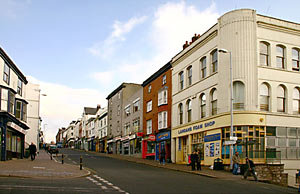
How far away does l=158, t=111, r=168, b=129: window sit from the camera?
43.9 m

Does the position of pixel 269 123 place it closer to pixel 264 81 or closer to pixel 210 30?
pixel 264 81

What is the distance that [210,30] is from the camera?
33.5m

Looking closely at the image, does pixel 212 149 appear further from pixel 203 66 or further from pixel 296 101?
pixel 296 101

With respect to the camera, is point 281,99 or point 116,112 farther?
point 116,112

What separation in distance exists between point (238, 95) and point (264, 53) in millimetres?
4160

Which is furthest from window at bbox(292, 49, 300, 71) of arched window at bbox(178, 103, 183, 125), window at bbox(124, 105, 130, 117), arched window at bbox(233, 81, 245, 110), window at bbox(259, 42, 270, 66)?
window at bbox(124, 105, 130, 117)

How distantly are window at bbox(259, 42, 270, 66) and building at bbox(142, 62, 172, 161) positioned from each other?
1394 cm

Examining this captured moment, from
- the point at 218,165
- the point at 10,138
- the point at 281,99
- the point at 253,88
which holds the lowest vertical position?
the point at 218,165

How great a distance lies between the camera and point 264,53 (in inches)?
1205

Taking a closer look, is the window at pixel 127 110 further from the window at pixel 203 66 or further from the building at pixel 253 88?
the building at pixel 253 88

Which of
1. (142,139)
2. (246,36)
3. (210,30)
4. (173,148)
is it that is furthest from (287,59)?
(142,139)

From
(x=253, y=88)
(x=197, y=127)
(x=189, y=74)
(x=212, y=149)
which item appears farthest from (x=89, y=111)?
(x=253, y=88)

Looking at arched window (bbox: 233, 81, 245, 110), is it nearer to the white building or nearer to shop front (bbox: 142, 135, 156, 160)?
shop front (bbox: 142, 135, 156, 160)

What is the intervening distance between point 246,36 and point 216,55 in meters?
3.38
